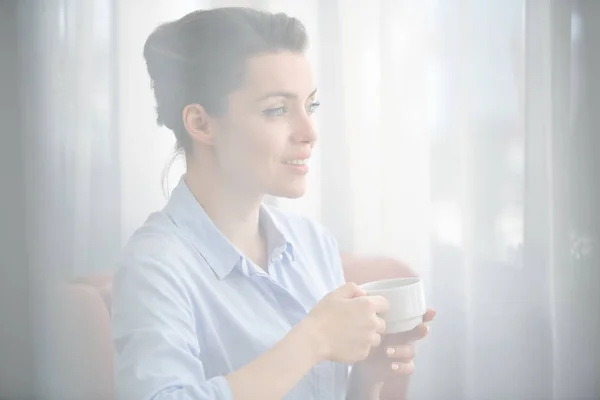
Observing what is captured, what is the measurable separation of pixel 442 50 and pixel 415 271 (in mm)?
368

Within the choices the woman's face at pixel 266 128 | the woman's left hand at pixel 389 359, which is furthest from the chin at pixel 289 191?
the woman's left hand at pixel 389 359

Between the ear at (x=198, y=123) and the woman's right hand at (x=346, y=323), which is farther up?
the ear at (x=198, y=123)

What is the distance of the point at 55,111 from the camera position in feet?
2.77

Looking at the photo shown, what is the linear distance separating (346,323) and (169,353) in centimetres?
22

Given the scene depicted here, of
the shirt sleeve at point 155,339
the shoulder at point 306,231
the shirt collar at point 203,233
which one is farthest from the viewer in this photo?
the shoulder at point 306,231

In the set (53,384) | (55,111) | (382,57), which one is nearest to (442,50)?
(382,57)

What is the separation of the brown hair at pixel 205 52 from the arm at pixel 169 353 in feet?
0.66

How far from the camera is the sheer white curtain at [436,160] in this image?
832 millimetres

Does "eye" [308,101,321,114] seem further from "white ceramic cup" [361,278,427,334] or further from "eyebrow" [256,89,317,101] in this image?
"white ceramic cup" [361,278,427,334]

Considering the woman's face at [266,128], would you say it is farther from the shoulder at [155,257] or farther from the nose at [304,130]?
the shoulder at [155,257]

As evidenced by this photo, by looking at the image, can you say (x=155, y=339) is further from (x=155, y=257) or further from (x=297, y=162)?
(x=297, y=162)

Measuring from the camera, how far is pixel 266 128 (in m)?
0.78

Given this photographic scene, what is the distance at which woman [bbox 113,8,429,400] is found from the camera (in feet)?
2.28

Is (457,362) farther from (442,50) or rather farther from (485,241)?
(442,50)
